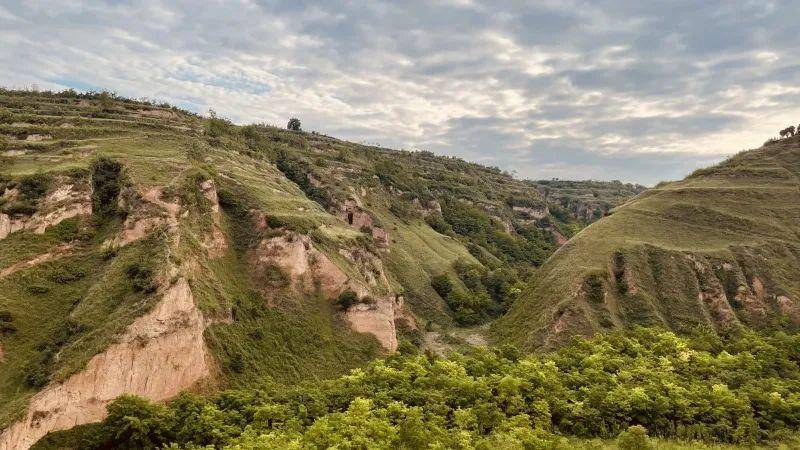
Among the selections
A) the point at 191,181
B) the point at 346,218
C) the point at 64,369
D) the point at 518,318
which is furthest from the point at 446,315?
the point at 64,369

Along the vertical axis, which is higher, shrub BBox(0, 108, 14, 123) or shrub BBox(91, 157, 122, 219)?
shrub BBox(0, 108, 14, 123)

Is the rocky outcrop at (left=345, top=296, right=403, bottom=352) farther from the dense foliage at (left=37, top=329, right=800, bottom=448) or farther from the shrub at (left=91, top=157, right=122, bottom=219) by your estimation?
the shrub at (left=91, top=157, right=122, bottom=219)

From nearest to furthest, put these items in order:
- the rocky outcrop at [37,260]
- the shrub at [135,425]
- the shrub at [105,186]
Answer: the shrub at [135,425] < the rocky outcrop at [37,260] < the shrub at [105,186]

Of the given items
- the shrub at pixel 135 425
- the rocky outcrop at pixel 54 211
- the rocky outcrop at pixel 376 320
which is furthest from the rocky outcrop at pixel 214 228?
the shrub at pixel 135 425

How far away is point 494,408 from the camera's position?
3691 centimetres

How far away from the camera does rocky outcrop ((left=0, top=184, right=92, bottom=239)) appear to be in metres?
44.9

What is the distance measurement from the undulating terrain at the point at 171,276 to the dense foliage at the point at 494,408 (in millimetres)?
5024

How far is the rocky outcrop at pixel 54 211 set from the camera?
44.9m

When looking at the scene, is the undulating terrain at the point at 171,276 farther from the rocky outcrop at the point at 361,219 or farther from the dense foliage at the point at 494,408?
the dense foliage at the point at 494,408

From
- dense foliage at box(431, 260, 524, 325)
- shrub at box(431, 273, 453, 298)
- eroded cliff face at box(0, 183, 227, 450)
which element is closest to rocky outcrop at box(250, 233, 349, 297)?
eroded cliff face at box(0, 183, 227, 450)

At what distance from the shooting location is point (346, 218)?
96.6m

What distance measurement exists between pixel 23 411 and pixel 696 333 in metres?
67.0

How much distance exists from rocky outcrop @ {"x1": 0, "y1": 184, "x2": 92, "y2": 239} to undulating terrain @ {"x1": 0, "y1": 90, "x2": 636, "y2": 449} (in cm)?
15

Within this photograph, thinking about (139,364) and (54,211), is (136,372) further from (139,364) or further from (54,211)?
(54,211)
